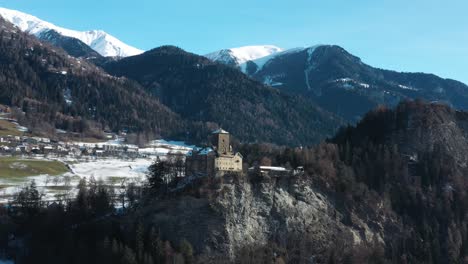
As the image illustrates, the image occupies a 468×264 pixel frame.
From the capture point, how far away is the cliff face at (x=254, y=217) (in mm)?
104250

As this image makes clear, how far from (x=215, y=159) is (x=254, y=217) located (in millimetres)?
14356

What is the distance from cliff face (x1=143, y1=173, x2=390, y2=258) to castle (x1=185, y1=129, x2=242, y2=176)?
605cm

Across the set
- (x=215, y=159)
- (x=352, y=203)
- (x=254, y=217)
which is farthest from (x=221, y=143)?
(x=352, y=203)

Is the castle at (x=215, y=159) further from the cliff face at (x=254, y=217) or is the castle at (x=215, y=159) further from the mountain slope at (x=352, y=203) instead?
the cliff face at (x=254, y=217)

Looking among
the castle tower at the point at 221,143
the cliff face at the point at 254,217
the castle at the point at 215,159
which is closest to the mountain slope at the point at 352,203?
the cliff face at the point at 254,217

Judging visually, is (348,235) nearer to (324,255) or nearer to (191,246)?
(324,255)

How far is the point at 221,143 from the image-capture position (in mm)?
120500

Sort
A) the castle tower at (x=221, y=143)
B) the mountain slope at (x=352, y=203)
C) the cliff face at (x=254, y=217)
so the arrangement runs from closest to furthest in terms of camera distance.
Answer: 1. the cliff face at (x=254, y=217)
2. the mountain slope at (x=352, y=203)
3. the castle tower at (x=221, y=143)

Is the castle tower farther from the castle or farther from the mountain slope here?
the mountain slope

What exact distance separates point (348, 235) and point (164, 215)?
38669mm

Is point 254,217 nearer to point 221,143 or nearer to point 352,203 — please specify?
point 221,143

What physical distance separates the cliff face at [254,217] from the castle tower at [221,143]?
10.5 meters

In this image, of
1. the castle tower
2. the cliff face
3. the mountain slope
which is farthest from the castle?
the cliff face

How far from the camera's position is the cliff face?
104250 mm
